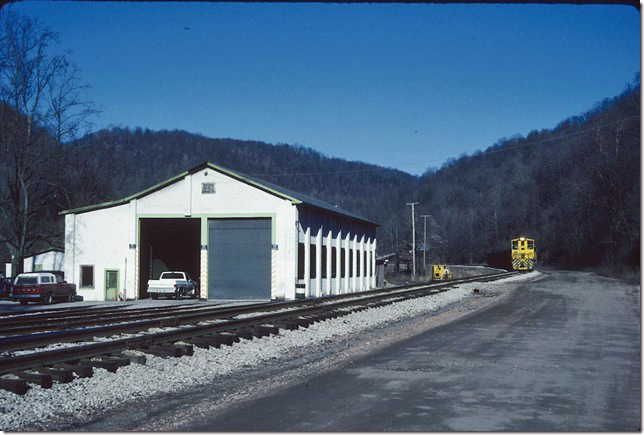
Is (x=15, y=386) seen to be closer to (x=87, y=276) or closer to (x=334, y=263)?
(x=87, y=276)

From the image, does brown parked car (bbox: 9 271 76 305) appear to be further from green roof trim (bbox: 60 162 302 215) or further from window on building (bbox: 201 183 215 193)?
window on building (bbox: 201 183 215 193)

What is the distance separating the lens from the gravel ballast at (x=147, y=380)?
8.69 metres

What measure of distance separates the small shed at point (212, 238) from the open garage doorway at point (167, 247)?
13 cm

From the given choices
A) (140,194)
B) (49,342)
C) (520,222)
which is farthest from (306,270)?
(520,222)

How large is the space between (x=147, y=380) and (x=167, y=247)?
3426cm

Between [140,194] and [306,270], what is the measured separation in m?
10.5

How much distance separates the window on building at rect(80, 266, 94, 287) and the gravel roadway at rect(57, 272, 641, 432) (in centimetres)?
2621

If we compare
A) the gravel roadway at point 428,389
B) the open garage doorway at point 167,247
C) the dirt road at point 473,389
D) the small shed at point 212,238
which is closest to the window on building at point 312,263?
the small shed at point 212,238

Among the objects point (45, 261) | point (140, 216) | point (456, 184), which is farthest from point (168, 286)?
point (456, 184)

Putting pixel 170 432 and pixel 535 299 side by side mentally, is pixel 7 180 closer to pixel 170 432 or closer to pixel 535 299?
pixel 535 299

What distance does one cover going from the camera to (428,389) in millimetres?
10266

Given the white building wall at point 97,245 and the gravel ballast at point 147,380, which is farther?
the white building wall at point 97,245

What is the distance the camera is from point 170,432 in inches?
306

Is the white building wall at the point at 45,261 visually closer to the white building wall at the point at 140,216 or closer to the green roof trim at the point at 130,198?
the white building wall at the point at 140,216
